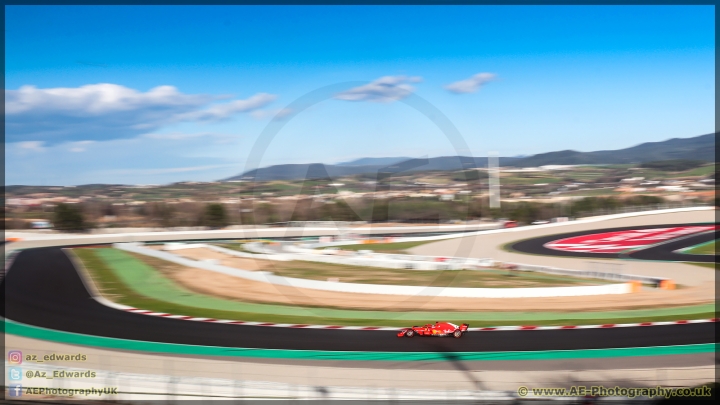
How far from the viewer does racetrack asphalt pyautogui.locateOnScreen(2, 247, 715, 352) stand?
12445mm

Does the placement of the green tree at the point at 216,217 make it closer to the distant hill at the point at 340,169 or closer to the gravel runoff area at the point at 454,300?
the distant hill at the point at 340,169

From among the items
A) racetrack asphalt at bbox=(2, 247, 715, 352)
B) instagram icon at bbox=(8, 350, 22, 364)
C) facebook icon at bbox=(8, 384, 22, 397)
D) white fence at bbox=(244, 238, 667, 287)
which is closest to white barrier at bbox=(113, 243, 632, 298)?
white fence at bbox=(244, 238, 667, 287)

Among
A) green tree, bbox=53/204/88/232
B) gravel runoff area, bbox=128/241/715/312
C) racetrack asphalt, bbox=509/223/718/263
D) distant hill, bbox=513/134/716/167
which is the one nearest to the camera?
gravel runoff area, bbox=128/241/715/312

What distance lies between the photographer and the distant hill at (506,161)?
124ft

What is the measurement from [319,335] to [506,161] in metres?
65.4

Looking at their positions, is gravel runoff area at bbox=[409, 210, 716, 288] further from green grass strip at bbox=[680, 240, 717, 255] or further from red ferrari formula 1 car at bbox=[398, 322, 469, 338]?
red ferrari formula 1 car at bbox=[398, 322, 469, 338]

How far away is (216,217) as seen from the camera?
1977 inches

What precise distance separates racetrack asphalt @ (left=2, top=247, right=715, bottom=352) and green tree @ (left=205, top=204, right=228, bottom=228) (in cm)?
3287

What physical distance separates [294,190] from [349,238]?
7577 millimetres

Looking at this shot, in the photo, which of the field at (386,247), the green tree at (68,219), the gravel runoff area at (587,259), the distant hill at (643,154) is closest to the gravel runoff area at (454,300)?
the gravel runoff area at (587,259)

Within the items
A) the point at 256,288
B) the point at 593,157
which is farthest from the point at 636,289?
the point at 593,157

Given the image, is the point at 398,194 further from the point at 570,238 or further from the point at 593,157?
the point at 593,157

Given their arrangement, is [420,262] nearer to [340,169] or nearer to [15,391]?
[340,169]

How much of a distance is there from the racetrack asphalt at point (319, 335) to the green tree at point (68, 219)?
32503 millimetres
